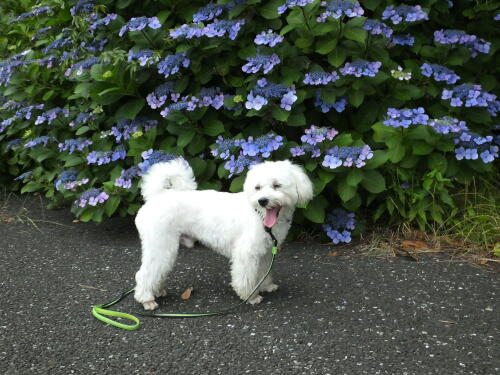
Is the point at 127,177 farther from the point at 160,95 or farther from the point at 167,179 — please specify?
the point at 167,179

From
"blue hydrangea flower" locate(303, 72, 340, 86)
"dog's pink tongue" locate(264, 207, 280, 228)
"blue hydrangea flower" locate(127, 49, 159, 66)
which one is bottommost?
"dog's pink tongue" locate(264, 207, 280, 228)

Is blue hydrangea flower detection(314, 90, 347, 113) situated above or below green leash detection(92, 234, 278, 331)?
above

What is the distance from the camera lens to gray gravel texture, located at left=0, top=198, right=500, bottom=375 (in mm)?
2639

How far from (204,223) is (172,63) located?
156 cm

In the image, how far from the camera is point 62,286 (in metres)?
3.68

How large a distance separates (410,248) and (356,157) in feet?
2.81

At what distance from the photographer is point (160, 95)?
4402 millimetres

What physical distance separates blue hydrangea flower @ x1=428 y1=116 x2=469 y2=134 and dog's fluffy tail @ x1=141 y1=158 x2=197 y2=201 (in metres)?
1.88

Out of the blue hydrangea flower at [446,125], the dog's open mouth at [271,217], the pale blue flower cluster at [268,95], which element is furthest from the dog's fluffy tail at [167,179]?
the blue hydrangea flower at [446,125]

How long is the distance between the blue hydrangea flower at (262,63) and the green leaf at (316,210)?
3.59 ft

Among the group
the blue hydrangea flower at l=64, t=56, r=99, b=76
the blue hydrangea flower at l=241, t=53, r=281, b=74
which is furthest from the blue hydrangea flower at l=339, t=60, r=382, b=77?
the blue hydrangea flower at l=64, t=56, r=99, b=76

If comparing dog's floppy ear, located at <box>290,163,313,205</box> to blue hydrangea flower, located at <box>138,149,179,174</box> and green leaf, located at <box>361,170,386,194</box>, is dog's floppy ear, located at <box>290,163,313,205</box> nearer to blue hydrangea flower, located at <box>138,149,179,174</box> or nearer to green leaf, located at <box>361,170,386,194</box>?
green leaf, located at <box>361,170,386,194</box>

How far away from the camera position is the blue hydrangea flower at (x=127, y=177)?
436 centimetres

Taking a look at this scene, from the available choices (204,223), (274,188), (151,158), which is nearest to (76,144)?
(151,158)
